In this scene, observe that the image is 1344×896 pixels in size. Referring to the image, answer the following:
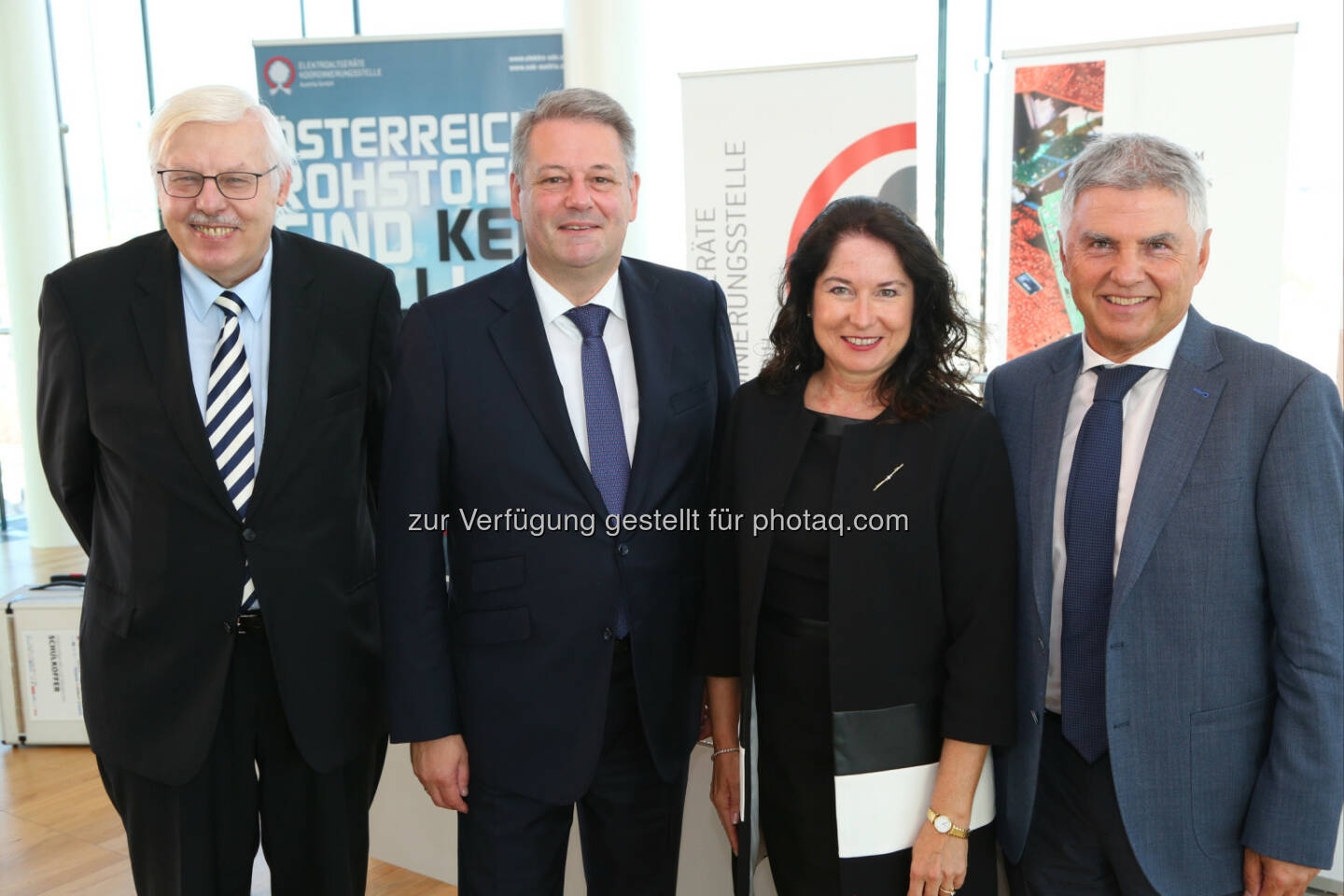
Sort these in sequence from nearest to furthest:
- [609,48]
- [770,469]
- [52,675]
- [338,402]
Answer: [770,469], [338,402], [52,675], [609,48]

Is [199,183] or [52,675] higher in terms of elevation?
[199,183]

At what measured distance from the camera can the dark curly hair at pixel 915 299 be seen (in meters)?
1.68

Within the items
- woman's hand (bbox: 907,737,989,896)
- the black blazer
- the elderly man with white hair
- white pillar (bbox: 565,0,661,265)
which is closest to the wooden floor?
the elderly man with white hair

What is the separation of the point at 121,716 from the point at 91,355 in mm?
693

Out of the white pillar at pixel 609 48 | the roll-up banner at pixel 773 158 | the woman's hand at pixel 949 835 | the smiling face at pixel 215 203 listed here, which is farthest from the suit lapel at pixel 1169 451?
the white pillar at pixel 609 48

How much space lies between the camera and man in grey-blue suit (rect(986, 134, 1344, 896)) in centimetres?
151

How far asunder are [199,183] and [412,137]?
3401 millimetres

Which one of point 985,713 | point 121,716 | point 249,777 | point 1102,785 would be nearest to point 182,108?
point 121,716

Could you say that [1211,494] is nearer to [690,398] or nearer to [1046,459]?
[1046,459]

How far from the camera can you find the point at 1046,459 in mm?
1665

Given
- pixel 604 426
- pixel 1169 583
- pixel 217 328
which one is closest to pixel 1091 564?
pixel 1169 583

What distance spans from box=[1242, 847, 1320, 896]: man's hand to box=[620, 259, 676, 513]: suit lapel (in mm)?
1146

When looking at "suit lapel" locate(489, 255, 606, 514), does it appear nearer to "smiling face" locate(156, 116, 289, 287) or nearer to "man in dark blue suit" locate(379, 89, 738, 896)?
"man in dark blue suit" locate(379, 89, 738, 896)

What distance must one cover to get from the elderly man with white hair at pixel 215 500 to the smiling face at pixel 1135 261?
1.39 metres
